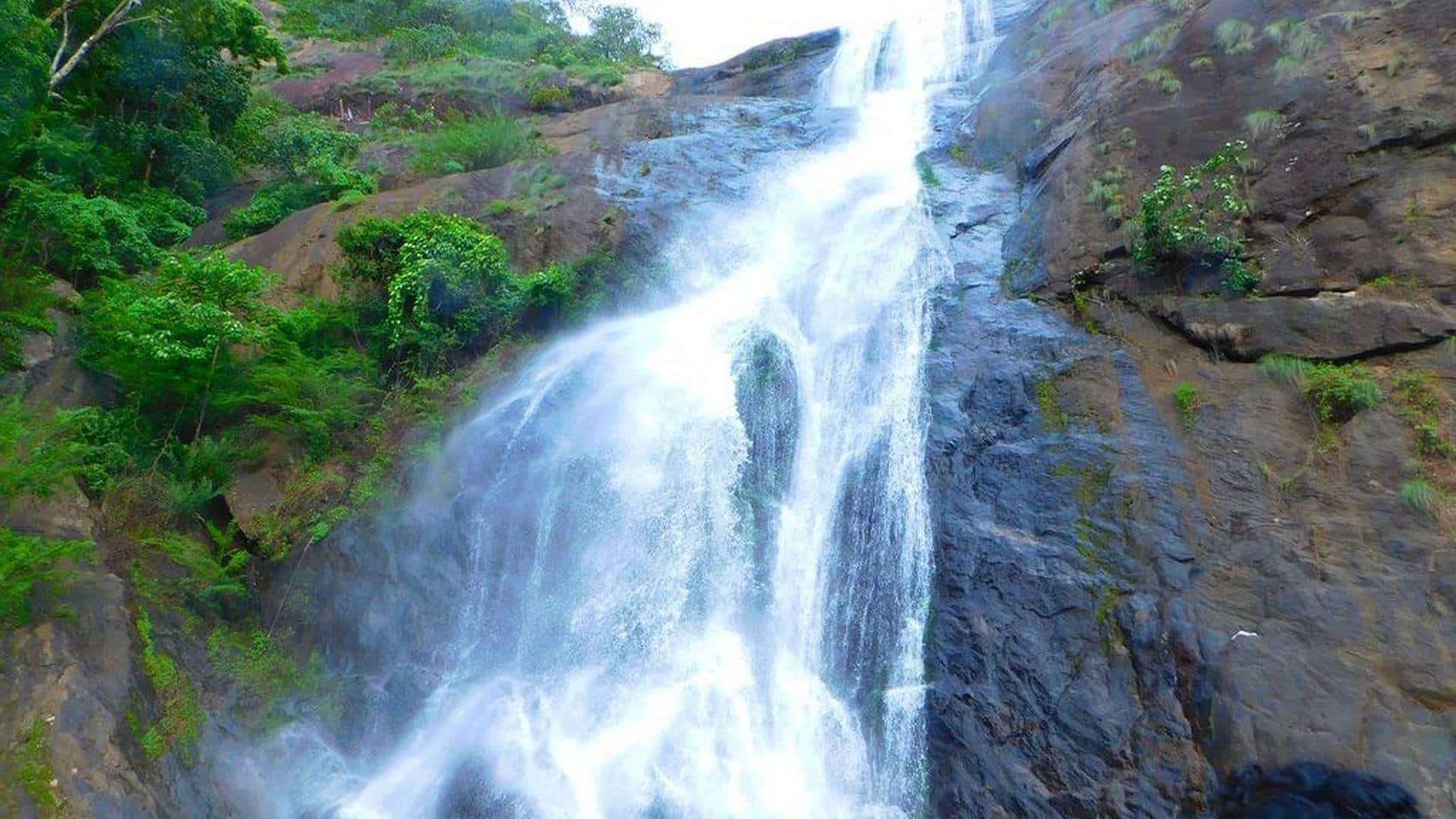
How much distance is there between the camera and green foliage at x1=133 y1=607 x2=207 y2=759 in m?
8.22

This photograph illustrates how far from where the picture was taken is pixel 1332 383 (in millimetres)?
8656

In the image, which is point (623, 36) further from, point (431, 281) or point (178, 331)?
point (178, 331)

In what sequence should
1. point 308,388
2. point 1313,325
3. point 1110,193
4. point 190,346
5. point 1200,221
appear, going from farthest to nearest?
point 308,388 < point 1110,193 < point 190,346 < point 1200,221 < point 1313,325

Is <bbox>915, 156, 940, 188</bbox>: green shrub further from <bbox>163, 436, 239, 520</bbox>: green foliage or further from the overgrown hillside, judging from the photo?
<bbox>163, 436, 239, 520</bbox>: green foliage

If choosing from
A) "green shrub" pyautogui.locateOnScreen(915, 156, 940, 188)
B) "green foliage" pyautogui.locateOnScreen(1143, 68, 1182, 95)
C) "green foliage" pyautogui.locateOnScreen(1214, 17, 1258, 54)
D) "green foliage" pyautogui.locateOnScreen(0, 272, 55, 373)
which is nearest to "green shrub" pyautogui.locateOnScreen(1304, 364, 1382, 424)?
"green foliage" pyautogui.locateOnScreen(1143, 68, 1182, 95)

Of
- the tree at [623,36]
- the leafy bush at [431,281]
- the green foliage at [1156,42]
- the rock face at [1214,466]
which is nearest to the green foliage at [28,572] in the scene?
the leafy bush at [431,281]

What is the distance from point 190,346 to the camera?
11.3m

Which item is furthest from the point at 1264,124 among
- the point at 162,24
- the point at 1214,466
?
the point at 162,24

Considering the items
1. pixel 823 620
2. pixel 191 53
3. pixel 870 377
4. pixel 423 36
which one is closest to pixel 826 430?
pixel 870 377

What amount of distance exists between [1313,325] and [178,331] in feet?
49.8

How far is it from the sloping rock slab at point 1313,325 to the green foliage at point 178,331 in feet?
44.2

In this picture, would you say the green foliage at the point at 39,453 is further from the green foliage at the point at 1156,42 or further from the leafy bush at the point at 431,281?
the green foliage at the point at 1156,42

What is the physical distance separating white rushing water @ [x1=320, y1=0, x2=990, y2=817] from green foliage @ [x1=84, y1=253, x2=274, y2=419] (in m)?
3.90

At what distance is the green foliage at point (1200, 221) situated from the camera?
10352 millimetres
